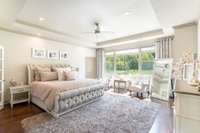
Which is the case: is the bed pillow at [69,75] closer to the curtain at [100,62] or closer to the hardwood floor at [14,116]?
the hardwood floor at [14,116]

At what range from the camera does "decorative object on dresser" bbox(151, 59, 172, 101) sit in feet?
15.8

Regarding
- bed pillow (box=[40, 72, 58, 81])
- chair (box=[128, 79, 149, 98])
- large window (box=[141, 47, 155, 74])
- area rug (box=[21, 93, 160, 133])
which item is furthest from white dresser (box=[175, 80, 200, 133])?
large window (box=[141, 47, 155, 74])

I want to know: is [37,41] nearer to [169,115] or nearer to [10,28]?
[10,28]

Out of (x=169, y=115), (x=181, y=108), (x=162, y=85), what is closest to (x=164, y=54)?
(x=162, y=85)

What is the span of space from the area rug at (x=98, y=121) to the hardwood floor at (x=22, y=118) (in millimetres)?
126

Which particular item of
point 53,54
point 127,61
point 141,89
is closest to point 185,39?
point 141,89

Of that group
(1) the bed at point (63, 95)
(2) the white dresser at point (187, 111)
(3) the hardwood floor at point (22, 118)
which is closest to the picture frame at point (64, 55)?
(1) the bed at point (63, 95)

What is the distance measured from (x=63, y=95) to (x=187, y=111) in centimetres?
268

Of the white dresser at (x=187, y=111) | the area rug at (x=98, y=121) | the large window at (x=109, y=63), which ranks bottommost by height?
the area rug at (x=98, y=121)

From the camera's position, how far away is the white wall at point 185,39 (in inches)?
140

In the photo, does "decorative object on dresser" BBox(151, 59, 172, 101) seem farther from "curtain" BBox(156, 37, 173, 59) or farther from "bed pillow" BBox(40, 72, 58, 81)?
"bed pillow" BBox(40, 72, 58, 81)

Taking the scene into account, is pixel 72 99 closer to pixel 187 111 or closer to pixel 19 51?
pixel 187 111

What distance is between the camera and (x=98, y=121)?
2.93 meters

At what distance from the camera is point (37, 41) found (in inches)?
202
